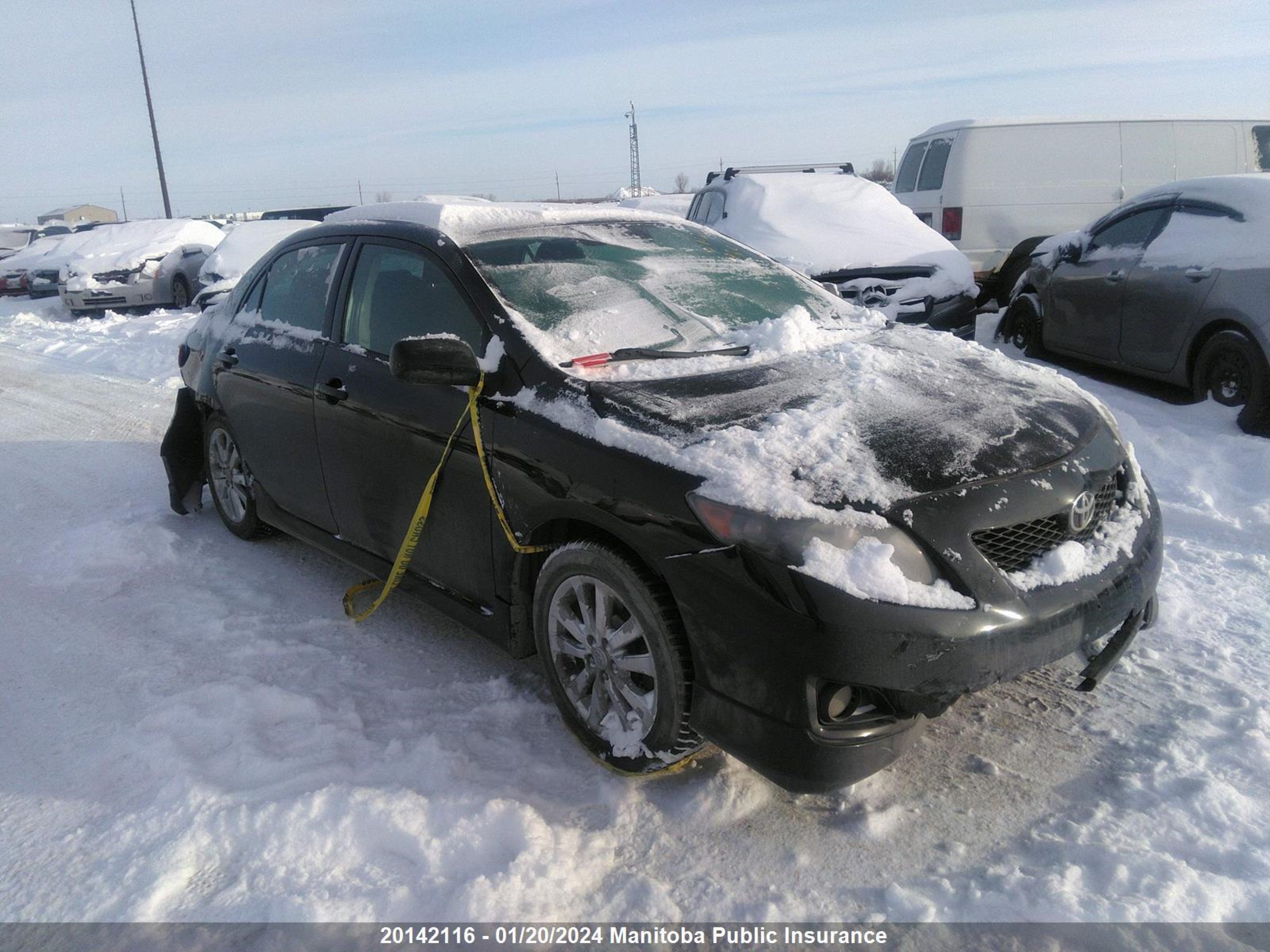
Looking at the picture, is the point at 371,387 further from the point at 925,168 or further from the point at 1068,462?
the point at 925,168

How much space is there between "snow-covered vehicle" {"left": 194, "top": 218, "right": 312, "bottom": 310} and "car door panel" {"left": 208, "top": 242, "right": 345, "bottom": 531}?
324 inches

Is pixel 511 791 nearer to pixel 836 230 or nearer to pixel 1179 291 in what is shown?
pixel 1179 291

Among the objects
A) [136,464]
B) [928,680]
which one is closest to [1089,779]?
[928,680]

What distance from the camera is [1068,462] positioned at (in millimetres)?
2826

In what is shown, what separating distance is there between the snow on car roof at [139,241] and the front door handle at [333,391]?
12682 mm

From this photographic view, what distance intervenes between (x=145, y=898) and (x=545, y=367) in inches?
74.5

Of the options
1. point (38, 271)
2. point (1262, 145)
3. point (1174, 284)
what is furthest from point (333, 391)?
point (38, 271)

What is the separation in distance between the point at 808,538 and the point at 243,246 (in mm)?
12884

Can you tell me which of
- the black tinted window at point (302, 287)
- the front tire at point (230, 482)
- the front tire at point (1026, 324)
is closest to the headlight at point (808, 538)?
the black tinted window at point (302, 287)

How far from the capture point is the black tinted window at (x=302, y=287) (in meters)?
4.16

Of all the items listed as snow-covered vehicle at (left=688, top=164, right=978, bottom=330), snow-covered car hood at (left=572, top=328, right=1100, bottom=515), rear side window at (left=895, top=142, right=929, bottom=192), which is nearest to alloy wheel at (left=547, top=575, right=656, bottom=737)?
snow-covered car hood at (left=572, top=328, right=1100, bottom=515)

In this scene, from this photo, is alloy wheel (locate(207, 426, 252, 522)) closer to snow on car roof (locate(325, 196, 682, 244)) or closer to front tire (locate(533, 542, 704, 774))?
snow on car roof (locate(325, 196, 682, 244))

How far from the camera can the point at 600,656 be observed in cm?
292

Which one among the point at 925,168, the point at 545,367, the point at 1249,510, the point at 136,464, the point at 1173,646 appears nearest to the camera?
the point at 545,367
